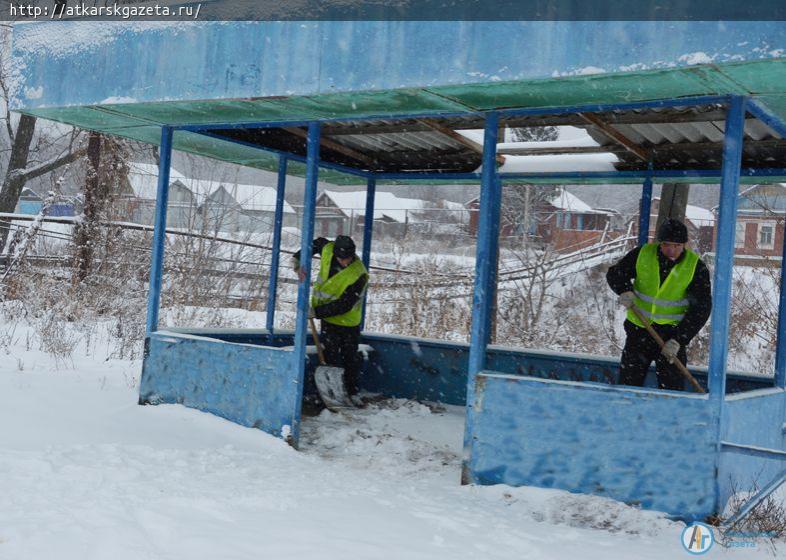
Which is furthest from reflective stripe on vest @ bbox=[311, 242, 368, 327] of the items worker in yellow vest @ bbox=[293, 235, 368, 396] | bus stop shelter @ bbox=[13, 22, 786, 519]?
bus stop shelter @ bbox=[13, 22, 786, 519]

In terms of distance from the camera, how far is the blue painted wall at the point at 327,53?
4.01 meters

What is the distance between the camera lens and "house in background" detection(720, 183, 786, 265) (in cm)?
1252

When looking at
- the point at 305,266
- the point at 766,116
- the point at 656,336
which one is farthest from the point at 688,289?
the point at 305,266

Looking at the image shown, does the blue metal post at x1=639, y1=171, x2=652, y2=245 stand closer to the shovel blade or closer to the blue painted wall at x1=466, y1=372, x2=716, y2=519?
the blue painted wall at x1=466, y1=372, x2=716, y2=519

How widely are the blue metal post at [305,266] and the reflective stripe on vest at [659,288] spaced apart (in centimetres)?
251

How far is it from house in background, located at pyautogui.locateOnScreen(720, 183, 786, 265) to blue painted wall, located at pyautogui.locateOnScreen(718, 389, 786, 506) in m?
5.61

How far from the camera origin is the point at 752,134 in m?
5.98

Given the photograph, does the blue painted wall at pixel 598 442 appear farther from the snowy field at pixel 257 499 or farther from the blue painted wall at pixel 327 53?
the blue painted wall at pixel 327 53

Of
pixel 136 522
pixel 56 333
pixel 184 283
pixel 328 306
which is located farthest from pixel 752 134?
pixel 184 283

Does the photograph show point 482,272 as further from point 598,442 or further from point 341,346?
point 341,346

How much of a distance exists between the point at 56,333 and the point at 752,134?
842 centimetres

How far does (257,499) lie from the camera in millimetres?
4562

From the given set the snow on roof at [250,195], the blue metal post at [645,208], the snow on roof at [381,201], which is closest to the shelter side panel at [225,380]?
the blue metal post at [645,208]

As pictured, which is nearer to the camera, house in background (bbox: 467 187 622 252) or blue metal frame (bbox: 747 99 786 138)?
blue metal frame (bbox: 747 99 786 138)
